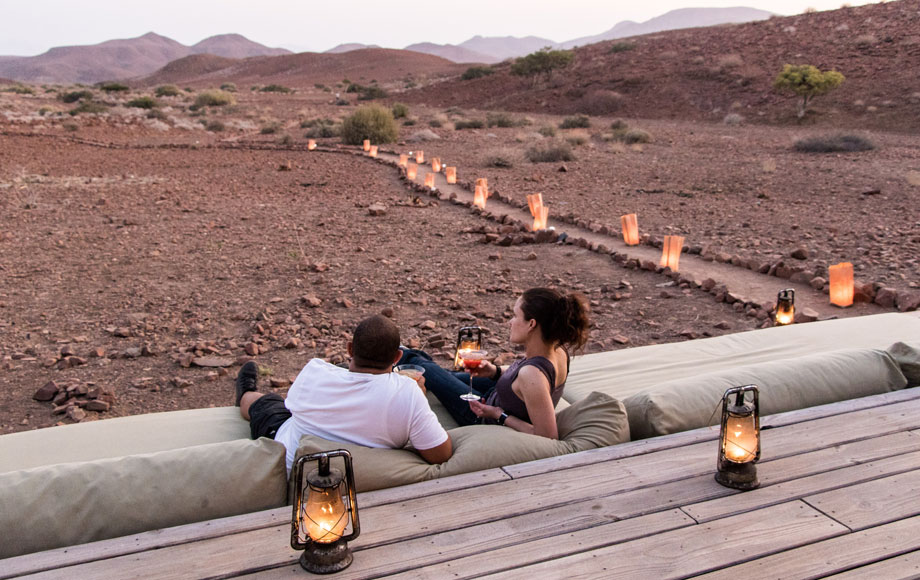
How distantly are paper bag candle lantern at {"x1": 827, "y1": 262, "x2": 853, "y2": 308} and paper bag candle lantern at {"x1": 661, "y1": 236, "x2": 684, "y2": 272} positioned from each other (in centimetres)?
141

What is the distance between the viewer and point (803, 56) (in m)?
30.5

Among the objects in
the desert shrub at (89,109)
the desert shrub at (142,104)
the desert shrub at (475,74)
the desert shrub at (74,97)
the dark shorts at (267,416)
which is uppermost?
the desert shrub at (475,74)

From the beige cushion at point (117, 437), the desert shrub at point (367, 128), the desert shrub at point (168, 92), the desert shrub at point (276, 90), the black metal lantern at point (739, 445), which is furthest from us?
the desert shrub at point (276, 90)

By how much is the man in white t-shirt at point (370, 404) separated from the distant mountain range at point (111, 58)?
130170 millimetres

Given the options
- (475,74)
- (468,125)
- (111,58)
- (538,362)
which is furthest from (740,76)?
(111,58)

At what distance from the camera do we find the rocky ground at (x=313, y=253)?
5.10 metres

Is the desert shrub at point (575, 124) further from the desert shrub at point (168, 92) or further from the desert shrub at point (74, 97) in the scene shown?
the desert shrub at point (168, 92)

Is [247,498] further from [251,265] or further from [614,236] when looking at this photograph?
[614,236]

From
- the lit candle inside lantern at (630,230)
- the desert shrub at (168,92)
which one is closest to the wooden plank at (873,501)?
the lit candle inside lantern at (630,230)

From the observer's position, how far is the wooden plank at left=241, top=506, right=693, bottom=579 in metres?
1.83

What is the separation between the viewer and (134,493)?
2.04 meters

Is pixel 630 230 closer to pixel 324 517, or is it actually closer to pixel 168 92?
pixel 324 517

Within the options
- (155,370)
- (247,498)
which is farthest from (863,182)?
(247,498)

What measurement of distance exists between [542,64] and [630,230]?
33.0m
